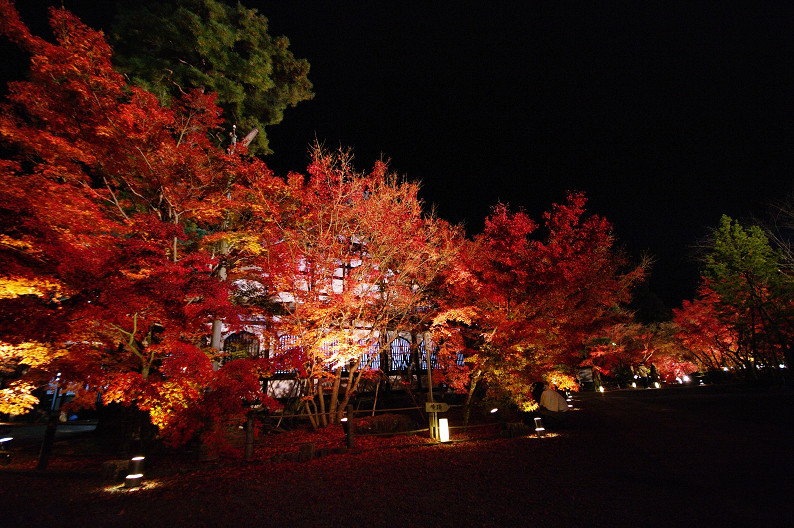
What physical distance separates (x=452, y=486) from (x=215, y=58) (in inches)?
653

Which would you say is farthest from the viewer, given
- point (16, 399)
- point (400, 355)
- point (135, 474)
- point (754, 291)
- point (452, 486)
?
point (754, 291)

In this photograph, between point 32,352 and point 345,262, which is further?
point 345,262

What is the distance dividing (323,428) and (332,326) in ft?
12.5

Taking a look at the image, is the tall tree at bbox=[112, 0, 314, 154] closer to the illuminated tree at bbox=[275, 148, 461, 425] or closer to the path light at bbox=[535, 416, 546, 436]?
the illuminated tree at bbox=[275, 148, 461, 425]

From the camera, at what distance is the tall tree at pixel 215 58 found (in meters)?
13.5

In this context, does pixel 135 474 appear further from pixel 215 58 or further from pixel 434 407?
pixel 215 58

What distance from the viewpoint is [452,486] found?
6.52m

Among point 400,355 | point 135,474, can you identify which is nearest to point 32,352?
point 135,474

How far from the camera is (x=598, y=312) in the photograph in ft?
74.9

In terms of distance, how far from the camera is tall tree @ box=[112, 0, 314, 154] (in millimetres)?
13477

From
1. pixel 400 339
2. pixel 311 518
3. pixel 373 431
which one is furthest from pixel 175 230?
pixel 400 339

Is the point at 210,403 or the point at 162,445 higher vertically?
the point at 210,403

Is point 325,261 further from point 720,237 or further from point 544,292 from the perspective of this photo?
point 720,237

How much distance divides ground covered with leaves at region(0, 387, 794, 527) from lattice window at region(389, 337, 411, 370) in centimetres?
759
